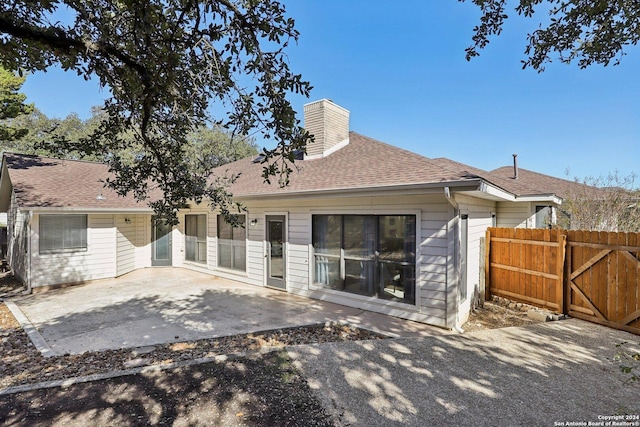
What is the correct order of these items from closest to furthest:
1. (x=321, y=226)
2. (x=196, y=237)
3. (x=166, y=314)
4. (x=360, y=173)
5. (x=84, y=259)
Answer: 1. (x=166, y=314)
2. (x=360, y=173)
3. (x=321, y=226)
4. (x=84, y=259)
5. (x=196, y=237)

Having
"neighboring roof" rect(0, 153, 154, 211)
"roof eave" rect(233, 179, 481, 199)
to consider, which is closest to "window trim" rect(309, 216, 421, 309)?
"roof eave" rect(233, 179, 481, 199)

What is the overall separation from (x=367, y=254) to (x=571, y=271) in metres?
4.01

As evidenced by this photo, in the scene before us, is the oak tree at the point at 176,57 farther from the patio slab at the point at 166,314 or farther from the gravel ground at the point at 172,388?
the patio slab at the point at 166,314

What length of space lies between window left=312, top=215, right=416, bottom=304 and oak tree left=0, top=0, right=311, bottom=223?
11.9 ft

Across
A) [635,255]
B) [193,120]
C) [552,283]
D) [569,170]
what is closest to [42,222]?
[193,120]

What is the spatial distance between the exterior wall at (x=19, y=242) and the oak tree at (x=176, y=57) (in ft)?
24.0

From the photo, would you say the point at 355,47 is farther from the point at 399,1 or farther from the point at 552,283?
the point at 552,283

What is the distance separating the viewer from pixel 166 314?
622cm

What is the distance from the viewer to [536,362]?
411cm

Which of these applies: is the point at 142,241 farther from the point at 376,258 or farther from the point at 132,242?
the point at 376,258

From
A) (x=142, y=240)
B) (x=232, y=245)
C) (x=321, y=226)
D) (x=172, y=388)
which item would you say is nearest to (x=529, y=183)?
(x=321, y=226)

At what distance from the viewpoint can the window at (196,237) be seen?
34.4ft

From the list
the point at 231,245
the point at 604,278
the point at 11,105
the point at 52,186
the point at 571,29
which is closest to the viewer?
the point at 571,29

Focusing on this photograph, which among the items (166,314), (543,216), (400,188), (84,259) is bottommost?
(166,314)
